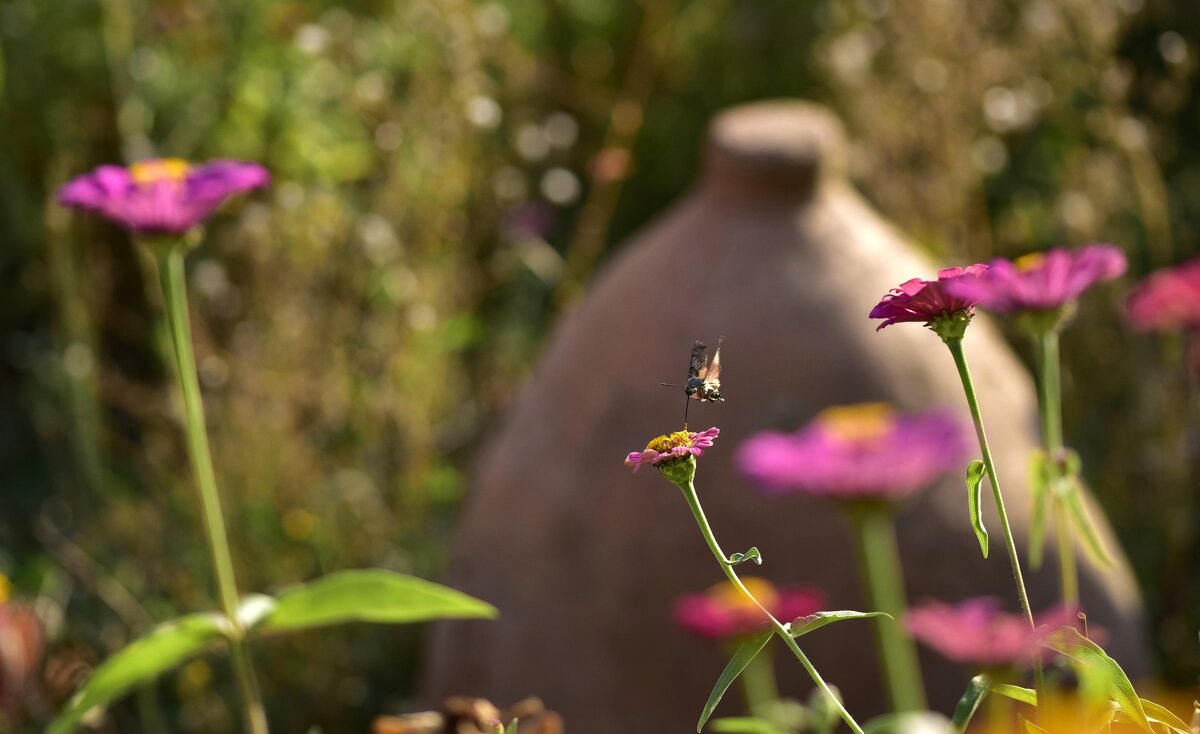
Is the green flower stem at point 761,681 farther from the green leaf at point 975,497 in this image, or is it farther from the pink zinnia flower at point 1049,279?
the green leaf at point 975,497

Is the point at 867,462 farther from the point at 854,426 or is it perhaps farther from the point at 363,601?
the point at 363,601

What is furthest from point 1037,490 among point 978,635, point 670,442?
point 670,442

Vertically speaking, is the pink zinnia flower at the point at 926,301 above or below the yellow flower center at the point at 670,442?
above

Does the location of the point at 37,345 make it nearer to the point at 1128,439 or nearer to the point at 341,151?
the point at 341,151

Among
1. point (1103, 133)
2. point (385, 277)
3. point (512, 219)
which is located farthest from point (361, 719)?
point (1103, 133)

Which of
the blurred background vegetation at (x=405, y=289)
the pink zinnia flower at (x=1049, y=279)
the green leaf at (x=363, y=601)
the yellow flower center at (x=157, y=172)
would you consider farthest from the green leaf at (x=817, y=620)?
the blurred background vegetation at (x=405, y=289)

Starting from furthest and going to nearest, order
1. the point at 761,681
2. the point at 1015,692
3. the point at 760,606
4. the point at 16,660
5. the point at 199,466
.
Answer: the point at 761,681 → the point at 16,660 → the point at 199,466 → the point at 1015,692 → the point at 760,606
